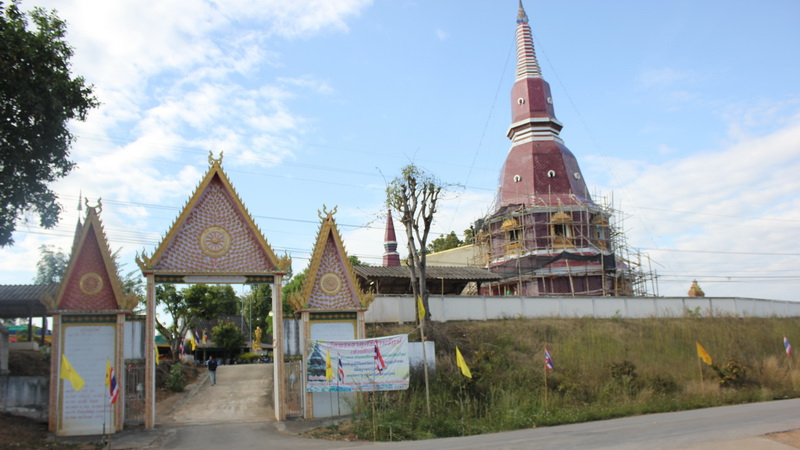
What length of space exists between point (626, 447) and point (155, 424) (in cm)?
1345

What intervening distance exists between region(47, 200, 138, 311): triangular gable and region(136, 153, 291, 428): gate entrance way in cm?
85

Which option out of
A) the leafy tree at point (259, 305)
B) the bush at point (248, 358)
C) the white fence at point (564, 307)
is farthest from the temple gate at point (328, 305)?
the leafy tree at point (259, 305)

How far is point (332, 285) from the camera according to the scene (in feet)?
68.6

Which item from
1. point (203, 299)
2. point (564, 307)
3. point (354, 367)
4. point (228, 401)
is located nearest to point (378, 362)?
point (354, 367)

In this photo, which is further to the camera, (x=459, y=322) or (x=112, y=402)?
(x=459, y=322)

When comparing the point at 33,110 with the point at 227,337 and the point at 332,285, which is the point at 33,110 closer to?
the point at 332,285

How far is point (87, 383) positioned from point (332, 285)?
772 cm

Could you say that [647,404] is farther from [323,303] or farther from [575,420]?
[323,303]

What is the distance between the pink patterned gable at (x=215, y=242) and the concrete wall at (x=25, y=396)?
4.71m

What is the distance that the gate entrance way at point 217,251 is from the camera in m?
19.3

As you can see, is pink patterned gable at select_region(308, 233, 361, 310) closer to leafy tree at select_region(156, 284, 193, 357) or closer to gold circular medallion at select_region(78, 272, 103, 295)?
gold circular medallion at select_region(78, 272, 103, 295)

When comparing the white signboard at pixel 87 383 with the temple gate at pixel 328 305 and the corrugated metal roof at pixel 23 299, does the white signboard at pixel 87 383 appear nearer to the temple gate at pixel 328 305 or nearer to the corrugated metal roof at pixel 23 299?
the corrugated metal roof at pixel 23 299

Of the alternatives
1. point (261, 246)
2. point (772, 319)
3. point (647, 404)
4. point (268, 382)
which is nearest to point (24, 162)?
point (261, 246)

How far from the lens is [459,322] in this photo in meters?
28.2
